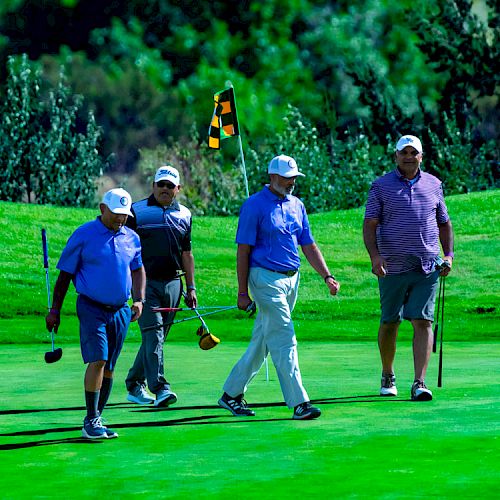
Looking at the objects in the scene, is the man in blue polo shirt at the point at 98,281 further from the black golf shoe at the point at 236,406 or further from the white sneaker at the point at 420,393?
the white sneaker at the point at 420,393

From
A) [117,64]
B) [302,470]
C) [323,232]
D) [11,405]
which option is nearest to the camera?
[302,470]

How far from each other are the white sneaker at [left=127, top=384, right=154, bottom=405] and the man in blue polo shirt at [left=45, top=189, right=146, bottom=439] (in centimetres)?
215

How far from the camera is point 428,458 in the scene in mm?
8914

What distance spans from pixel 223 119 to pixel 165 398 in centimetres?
427

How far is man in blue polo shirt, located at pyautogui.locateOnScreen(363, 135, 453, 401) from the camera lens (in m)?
12.3

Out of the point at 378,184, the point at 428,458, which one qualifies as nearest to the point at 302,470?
the point at 428,458

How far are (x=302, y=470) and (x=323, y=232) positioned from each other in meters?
24.2

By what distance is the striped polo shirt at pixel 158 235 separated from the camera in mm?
12445

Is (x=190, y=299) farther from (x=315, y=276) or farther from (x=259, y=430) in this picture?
(x=315, y=276)

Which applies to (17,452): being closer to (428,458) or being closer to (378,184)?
(428,458)

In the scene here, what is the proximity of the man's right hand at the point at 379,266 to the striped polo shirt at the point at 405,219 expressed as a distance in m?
0.07

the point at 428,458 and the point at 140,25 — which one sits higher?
the point at 140,25

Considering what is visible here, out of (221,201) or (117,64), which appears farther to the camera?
(117,64)

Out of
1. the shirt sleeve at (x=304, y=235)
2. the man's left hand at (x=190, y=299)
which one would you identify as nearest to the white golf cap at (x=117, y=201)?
the shirt sleeve at (x=304, y=235)
